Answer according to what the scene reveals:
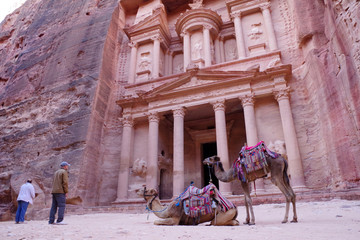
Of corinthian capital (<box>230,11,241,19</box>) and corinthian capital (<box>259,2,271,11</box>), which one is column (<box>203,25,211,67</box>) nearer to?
corinthian capital (<box>230,11,241,19</box>)

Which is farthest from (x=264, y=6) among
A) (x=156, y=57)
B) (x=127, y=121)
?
(x=127, y=121)

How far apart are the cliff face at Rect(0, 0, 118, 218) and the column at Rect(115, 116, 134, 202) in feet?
5.06

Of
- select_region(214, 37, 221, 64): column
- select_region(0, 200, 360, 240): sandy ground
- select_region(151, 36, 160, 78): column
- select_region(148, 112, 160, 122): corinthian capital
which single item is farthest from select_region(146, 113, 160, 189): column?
select_region(0, 200, 360, 240): sandy ground

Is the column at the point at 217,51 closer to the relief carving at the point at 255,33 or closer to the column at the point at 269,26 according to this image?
the relief carving at the point at 255,33

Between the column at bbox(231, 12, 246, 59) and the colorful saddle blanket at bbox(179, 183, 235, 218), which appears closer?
the colorful saddle blanket at bbox(179, 183, 235, 218)

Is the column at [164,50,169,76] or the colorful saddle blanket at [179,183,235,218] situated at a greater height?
the column at [164,50,169,76]

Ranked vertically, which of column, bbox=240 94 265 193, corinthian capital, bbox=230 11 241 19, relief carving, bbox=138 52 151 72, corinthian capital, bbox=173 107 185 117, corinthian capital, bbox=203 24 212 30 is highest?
corinthian capital, bbox=230 11 241 19

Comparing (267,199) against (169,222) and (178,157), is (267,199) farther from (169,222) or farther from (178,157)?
(169,222)

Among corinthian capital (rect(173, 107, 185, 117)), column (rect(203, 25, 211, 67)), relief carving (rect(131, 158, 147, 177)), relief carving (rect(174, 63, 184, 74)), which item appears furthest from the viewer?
relief carving (rect(174, 63, 184, 74))

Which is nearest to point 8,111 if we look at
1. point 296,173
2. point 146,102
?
point 146,102

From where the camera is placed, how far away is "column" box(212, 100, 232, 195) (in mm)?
11989

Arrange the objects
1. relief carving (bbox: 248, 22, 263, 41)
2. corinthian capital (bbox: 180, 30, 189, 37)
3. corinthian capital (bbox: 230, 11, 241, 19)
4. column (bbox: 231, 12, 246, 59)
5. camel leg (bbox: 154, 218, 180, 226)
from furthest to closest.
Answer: corinthian capital (bbox: 180, 30, 189, 37)
corinthian capital (bbox: 230, 11, 241, 19)
relief carving (bbox: 248, 22, 263, 41)
column (bbox: 231, 12, 246, 59)
camel leg (bbox: 154, 218, 180, 226)

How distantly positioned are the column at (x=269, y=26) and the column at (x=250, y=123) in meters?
4.05

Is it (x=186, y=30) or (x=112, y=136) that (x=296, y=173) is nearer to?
(x=112, y=136)
